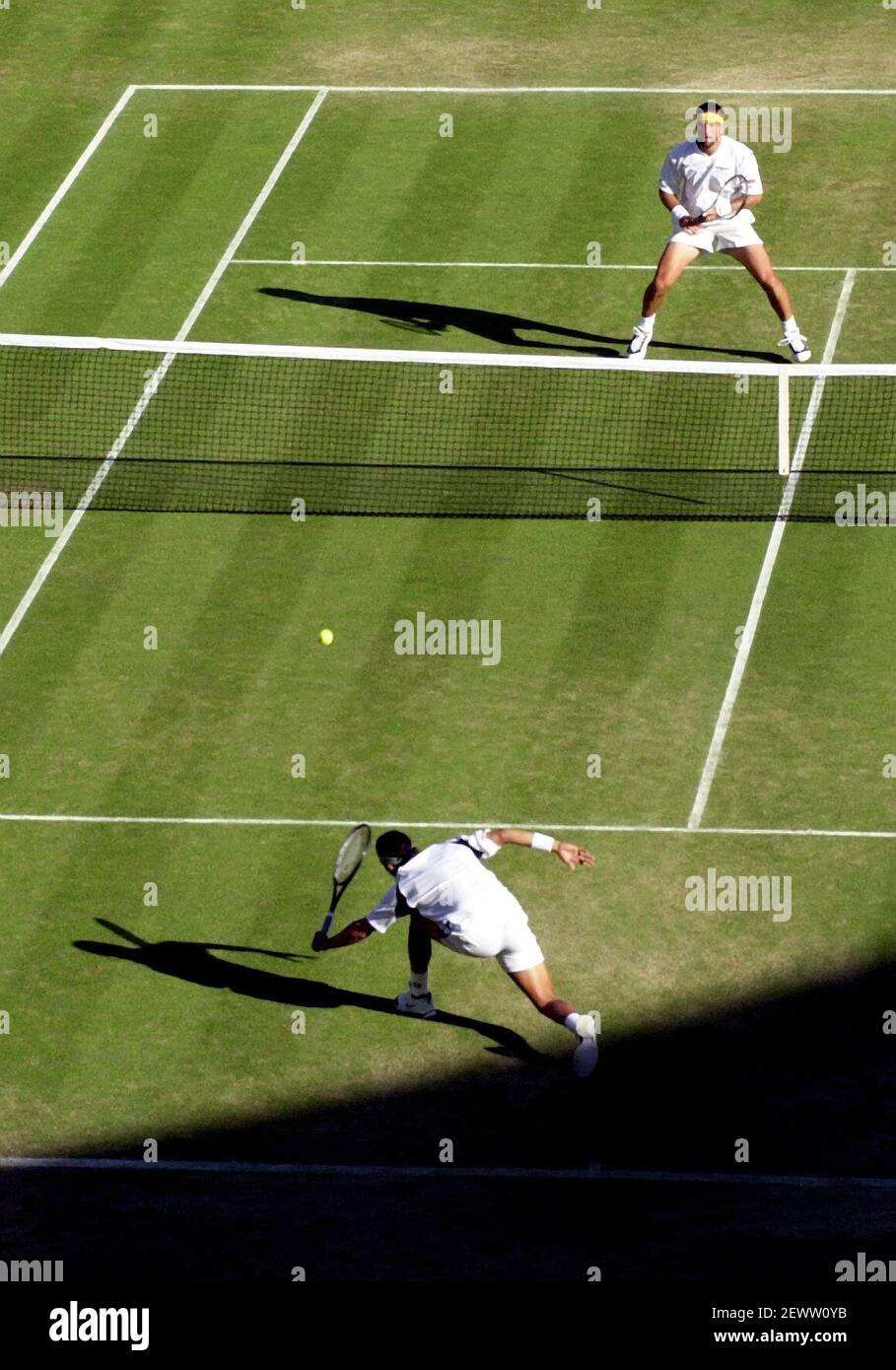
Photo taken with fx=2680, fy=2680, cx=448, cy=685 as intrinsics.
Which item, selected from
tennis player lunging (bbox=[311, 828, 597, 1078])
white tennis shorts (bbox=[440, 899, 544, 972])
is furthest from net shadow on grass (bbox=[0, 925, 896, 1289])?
white tennis shorts (bbox=[440, 899, 544, 972])

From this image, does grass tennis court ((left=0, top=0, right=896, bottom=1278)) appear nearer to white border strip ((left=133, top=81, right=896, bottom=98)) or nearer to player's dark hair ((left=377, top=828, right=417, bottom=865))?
white border strip ((left=133, top=81, right=896, bottom=98))

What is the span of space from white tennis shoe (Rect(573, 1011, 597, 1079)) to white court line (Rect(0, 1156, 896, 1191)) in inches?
34.8

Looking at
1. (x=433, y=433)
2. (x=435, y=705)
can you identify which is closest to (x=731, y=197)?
(x=433, y=433)

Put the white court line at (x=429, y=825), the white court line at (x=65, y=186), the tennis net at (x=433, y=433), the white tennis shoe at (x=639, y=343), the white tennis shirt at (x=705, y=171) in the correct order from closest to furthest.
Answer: the white court line at (x=429, y=825) < the tennis net at (x=433, y=433) < the white tennis shirt at (x=705, y=171) < the white tennis shoe at (x=639, y=343) < the white court line at (x=65, y=186)

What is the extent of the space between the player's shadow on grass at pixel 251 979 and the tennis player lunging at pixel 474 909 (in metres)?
0.63

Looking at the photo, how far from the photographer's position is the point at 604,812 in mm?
21484

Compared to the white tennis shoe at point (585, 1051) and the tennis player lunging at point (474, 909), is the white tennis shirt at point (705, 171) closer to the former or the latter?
the tennis player lunging at point (474, 909)

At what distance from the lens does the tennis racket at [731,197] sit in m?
28.1

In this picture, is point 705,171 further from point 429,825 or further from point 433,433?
point 429,825

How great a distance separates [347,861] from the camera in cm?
1847

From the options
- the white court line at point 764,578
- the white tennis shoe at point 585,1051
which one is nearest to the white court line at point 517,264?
the white court line at point 764,578

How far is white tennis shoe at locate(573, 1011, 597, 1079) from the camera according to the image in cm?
1811

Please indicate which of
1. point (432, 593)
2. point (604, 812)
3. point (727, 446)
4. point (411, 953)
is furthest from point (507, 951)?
point (727, 446)
